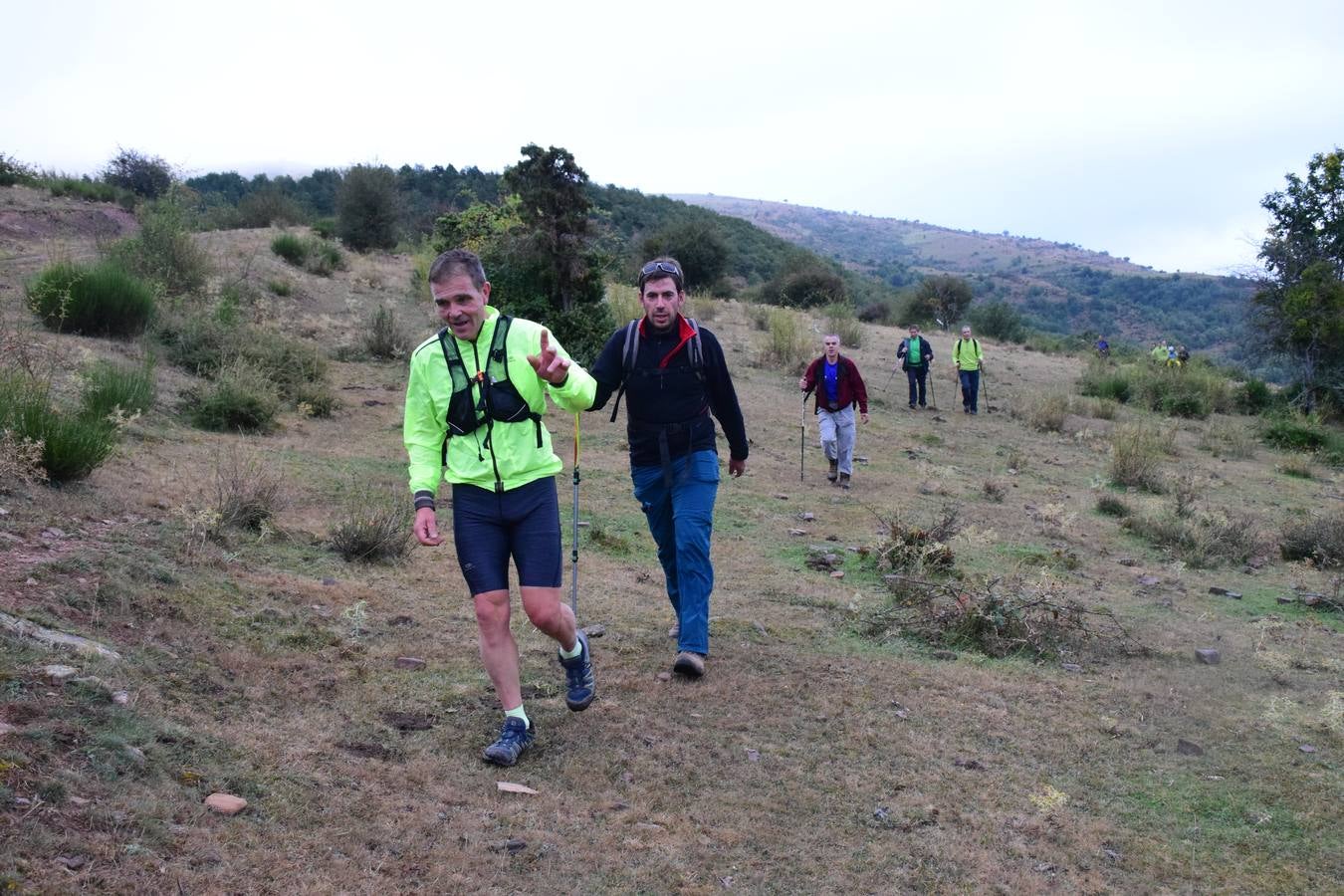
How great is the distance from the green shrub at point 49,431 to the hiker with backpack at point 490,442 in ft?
10.5

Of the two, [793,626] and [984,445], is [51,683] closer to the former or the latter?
[793,626]

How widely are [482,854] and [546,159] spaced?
12436mm

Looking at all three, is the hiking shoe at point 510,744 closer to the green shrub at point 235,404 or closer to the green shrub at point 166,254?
the green shrub at point 235,404

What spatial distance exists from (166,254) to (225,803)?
570 inches

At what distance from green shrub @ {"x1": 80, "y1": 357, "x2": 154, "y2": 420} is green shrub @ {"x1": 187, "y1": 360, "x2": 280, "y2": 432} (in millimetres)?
723

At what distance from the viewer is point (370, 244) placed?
32.4 meters

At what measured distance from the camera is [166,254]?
1539 cm

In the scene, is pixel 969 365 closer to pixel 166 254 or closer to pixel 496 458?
pixel 166 254

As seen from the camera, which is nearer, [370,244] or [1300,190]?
[1300,190]

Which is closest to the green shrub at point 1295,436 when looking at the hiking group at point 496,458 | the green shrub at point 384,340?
the green shrub at point 384,340

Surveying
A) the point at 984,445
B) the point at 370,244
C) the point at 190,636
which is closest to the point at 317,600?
the point at 190,636

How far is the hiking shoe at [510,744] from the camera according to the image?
393 cm

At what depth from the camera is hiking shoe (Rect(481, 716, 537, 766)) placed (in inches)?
155

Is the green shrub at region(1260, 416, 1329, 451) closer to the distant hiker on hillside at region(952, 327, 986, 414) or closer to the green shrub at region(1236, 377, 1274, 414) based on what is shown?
the green shrub at region(1236, 377, 1274, 414)
